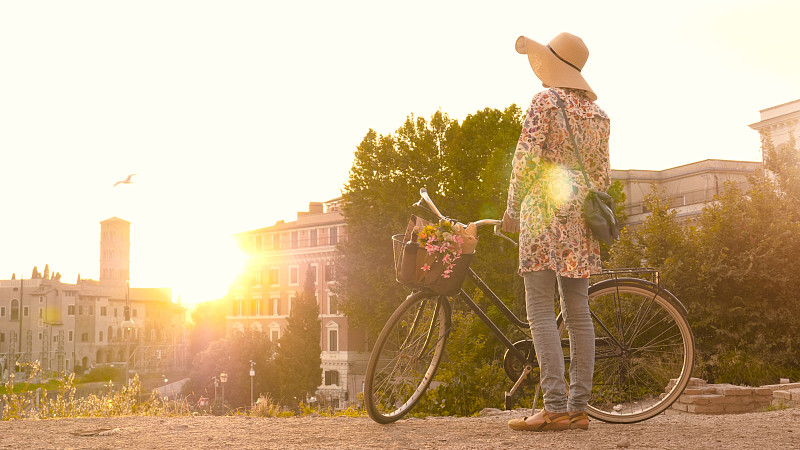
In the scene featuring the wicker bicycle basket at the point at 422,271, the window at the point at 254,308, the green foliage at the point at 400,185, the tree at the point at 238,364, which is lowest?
the tree at the point at 238,364

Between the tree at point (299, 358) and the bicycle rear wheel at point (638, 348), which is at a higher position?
the bicycle rear wheel at point (638, 348)

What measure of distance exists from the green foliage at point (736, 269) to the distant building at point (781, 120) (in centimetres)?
2378

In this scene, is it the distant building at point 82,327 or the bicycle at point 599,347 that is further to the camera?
the distant building at point 82,327

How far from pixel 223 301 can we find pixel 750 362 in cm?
7025

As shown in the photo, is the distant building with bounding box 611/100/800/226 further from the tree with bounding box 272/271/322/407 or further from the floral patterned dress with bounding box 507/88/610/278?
the floral patterned dress with bounding box 507/88/610/278

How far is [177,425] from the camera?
15.8ft

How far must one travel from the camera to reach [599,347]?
4.86 m

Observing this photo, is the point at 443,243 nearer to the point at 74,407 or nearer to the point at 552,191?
the point at 552,191

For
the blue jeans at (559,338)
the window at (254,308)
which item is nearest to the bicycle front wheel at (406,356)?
the blue jeans at (559,338)

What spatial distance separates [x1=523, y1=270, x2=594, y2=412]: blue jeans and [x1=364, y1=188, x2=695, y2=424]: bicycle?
1.02 feet

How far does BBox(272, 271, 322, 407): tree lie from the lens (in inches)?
1844

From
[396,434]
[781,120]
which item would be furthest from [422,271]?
[781,120]

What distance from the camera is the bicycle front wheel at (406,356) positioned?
4688 mm

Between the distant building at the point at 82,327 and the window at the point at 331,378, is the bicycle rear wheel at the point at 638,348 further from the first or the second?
the distant building at the point at 82,327
